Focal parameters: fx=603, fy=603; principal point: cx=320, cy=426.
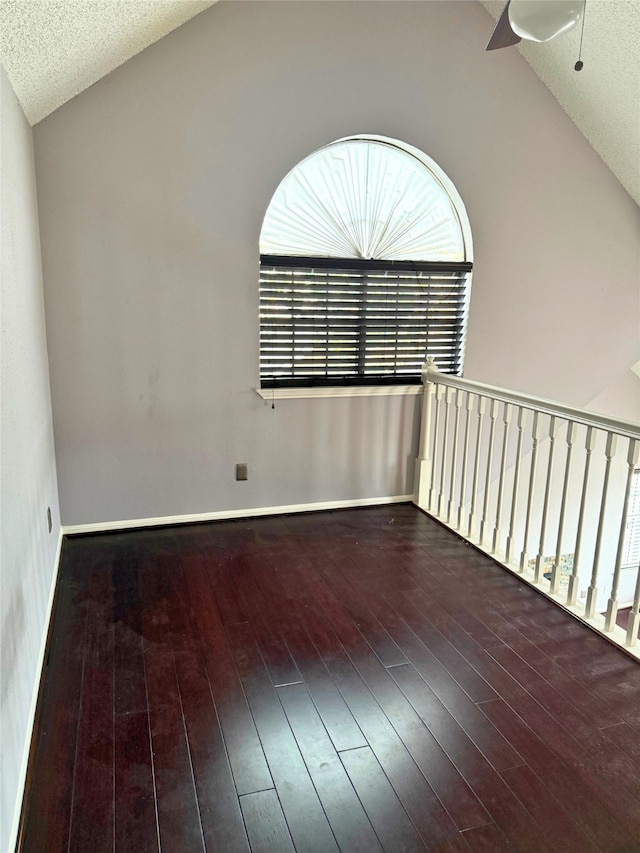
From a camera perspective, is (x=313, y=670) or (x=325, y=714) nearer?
(x=325, y=714)

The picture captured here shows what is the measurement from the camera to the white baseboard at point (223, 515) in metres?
3.54

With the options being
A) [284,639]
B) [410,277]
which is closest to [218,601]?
[284,639]

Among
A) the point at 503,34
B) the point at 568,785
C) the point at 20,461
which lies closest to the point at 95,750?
the point at 20,461

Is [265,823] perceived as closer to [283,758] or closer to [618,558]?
[283,758]

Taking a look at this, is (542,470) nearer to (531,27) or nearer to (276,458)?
(276,458)

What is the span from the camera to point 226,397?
12.0ft

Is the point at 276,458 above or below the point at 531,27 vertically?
below

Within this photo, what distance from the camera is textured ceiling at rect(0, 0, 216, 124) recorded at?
192 centimetres

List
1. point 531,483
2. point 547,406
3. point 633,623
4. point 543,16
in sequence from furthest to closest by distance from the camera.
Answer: point 531,483 → point 547,406 → point 633,623 → point 543,16

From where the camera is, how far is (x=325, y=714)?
2.07m

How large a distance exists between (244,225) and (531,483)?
2.14 metres

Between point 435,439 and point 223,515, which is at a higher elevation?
point 435,439

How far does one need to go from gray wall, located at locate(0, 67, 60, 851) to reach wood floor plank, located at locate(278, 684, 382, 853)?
82 cm

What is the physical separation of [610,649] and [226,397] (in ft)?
7.84
